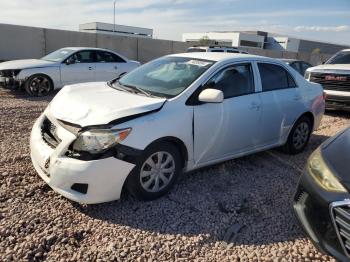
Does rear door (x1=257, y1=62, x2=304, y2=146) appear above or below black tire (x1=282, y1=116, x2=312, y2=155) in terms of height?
above

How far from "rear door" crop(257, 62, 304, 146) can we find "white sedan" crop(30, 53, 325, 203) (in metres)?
0.02

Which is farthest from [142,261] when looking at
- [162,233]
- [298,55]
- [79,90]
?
[298,55]

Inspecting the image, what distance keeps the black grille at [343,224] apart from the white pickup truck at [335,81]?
7.28 m

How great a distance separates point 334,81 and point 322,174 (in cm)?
732

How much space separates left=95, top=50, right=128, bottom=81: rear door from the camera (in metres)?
10.9

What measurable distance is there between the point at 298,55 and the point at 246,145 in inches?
1316

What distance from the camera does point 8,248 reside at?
304 centimetres

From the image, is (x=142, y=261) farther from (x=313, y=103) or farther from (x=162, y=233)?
(x=313, y=103)

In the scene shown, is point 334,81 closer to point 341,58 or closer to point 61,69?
point 341,58

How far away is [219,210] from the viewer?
3.92 m

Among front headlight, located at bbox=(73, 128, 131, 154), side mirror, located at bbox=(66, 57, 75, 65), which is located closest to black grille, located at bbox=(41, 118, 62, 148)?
front headlight, located at bbox=(73, 128, 131, 154)

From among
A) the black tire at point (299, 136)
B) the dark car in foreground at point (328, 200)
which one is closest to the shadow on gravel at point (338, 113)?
the black tire at point (299, 136)

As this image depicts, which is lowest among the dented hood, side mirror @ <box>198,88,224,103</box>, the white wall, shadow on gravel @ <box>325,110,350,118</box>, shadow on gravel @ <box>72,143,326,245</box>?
the white wall

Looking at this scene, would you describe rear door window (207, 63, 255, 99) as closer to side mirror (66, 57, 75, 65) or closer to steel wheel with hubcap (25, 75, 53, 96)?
steel wheel with hubcap (25, 75, 53, 96)
